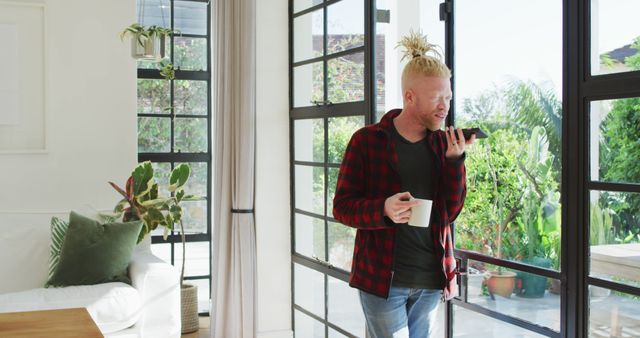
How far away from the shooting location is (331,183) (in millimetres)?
4324

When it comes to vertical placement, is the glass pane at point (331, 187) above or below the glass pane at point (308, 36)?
below

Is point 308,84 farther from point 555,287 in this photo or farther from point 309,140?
point 555,287

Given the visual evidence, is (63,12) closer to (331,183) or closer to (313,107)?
(313,107)

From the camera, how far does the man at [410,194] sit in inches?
88.4

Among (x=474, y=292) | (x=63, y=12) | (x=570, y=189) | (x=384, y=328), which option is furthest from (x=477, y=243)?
(x=63, y=12)

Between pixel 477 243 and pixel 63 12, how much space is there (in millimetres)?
3232

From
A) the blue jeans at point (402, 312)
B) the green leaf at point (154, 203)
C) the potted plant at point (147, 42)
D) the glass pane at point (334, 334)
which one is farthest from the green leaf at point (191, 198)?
the blue jeans at point (402, 312)

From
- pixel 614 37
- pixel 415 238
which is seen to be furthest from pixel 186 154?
pixel 614 37

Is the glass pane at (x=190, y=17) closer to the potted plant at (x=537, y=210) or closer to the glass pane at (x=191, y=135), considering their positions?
the glass pane at (x=191, y=135)

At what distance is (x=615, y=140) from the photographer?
2303mm

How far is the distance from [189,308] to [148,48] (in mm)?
1772

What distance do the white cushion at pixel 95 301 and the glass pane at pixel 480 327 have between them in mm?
1776

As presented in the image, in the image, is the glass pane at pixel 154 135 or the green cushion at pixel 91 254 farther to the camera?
the glass pane at pixel 154 135

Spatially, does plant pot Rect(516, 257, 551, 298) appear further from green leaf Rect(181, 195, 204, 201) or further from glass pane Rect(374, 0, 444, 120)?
green leaf Rect(181, 195, 204, 201)
